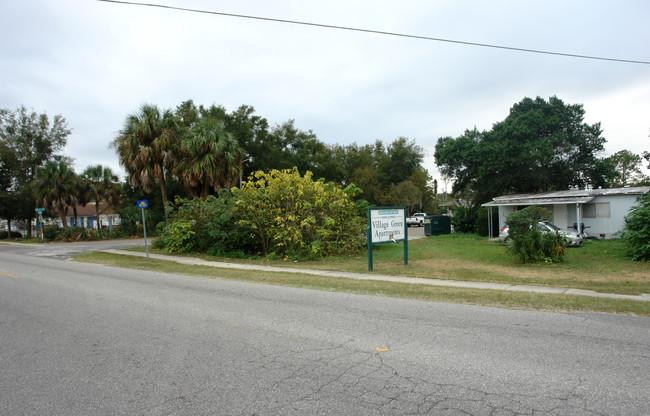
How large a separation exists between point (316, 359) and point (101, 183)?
42.7 metres

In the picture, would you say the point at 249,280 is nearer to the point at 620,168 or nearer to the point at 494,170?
the point at 494,170

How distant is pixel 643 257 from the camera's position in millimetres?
14234

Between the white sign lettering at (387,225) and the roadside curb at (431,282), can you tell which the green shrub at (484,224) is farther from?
the roadside curb at (431,282)

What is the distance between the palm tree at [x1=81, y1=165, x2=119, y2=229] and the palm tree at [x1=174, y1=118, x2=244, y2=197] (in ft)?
69.7

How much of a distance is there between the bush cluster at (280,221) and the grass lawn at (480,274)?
39.3 inches

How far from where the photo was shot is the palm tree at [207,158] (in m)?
22.7

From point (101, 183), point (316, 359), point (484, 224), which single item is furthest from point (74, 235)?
point (316, 359)

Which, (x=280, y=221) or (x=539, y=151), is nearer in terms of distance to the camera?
(x=280, y=221)

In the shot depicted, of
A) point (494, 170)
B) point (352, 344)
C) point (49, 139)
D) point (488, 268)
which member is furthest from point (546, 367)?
point (49, 139)

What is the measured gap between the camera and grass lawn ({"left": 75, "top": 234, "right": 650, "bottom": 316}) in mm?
8008

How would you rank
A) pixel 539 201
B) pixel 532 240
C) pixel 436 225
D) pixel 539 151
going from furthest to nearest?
pixel 436 225 < pixel 539 151 < pixel 539 201 < pixel 532 240

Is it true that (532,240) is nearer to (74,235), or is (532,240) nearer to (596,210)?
(596,210)

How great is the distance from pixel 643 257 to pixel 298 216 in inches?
501

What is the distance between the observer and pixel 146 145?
23.9 meters
